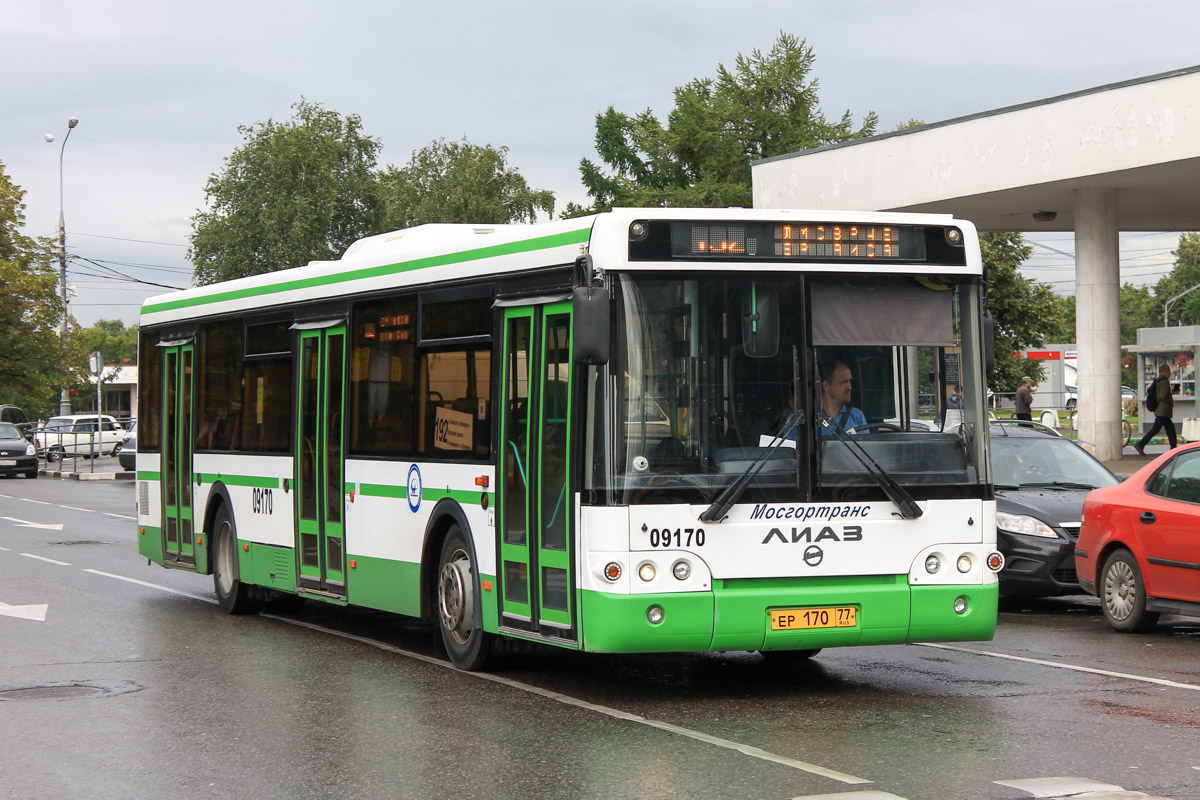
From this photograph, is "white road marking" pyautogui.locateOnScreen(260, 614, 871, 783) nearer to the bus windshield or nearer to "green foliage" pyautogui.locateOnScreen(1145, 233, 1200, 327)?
the bus windshield

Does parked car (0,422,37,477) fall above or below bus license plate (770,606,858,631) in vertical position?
above

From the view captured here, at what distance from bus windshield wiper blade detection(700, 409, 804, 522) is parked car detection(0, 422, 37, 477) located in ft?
137

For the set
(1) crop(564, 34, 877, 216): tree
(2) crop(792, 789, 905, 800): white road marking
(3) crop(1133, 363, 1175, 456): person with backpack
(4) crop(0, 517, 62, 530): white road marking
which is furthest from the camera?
(1) crop(564, 34, 877, 216): tree

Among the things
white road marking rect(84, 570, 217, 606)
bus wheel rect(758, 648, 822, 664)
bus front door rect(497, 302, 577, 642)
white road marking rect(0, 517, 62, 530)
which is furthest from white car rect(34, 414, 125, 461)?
bus front door rect(497, 302, 577, 642)

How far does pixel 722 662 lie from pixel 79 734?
4392mm

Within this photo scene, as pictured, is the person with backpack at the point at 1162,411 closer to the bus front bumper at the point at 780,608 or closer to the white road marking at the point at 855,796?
the bus front bumper at the point at 780,608

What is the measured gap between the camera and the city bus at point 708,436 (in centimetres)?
852

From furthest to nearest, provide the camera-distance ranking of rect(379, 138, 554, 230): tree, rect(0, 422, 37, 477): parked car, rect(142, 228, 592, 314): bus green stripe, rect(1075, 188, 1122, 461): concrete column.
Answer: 1. rect(379, 138, 554, 230): tree
2. rect(0, 422, 37, 477): parked car
3. rect(1075, 188, 1122, 461): concrete column
4. rect(142, 228, 592, 314): bus green stripe

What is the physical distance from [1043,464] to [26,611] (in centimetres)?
943

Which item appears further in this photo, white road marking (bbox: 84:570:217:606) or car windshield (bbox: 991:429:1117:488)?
white road marking (bbox: 84:570:217:606)

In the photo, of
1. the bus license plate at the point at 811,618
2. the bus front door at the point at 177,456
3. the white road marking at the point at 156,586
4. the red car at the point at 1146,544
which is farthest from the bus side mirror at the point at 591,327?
the white road marking at the point at 156,586

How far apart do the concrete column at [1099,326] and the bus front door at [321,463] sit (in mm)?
22418

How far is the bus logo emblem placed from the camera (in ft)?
35.0

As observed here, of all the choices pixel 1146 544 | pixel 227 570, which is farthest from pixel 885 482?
pixel 227 570
